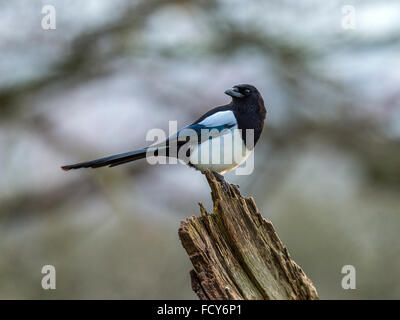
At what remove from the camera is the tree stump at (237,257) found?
140 inches

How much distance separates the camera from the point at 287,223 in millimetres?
8797

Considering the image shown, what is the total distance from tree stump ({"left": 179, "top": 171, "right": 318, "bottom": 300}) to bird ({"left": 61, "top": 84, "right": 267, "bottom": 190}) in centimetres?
104

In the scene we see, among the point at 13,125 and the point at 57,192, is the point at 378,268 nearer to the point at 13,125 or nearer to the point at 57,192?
the point at 57,192

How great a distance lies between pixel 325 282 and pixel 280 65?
2828 mm

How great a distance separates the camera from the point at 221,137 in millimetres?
5125

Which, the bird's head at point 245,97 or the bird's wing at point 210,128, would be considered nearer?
the bird's wing at point 210,128

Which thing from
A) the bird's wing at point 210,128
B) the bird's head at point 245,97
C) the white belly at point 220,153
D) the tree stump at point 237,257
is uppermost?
the bird's head at point 245,97
